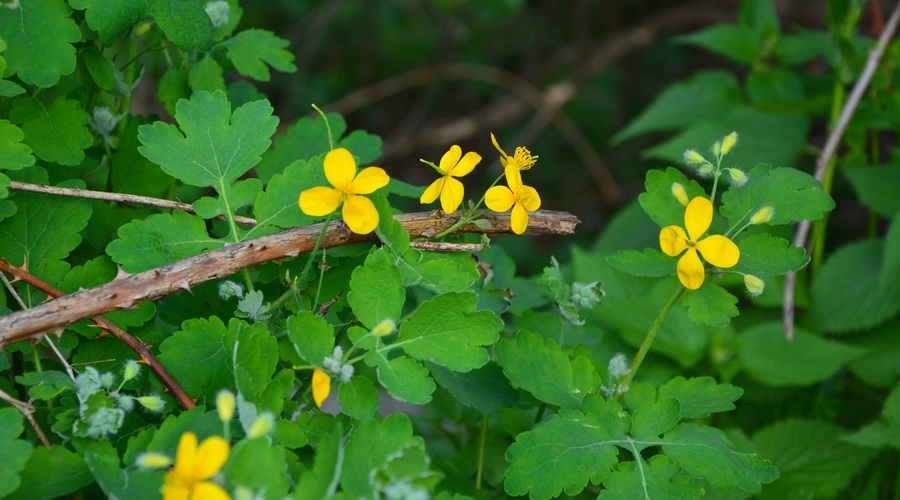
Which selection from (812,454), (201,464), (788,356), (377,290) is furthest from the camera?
(788,356)

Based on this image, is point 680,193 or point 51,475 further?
point 680,193

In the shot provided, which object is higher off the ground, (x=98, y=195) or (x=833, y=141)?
(x=98, y=195)

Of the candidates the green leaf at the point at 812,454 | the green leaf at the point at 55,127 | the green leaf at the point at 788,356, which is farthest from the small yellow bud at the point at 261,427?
the green leaf at the point at 788,356

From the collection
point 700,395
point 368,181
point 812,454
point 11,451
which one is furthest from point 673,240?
point 812,454

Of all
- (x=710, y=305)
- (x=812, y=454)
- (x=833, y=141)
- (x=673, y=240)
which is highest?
(x=673, y=240)

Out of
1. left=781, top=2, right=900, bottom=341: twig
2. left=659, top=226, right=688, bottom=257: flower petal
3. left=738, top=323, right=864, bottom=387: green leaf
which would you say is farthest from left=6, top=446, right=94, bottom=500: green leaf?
left=781, top=2, right=900, bottom=341: twig

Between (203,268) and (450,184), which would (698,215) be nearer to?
(450,184)

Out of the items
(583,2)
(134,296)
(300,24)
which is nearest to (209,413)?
(134,296)
